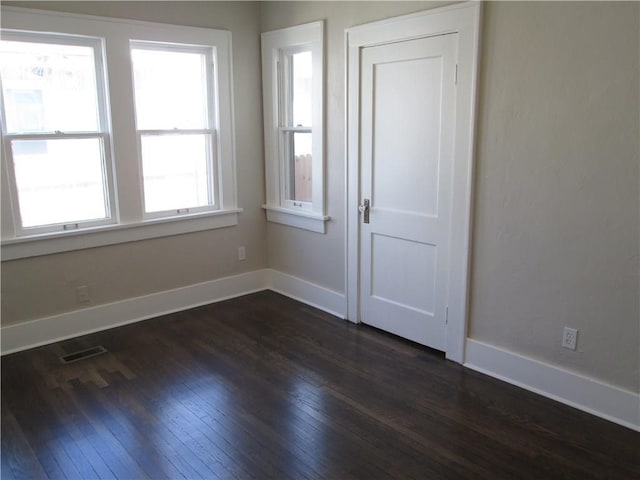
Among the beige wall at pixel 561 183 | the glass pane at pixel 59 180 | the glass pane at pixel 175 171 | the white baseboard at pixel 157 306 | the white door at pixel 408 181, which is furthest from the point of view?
the glass pane at pixel 175 171

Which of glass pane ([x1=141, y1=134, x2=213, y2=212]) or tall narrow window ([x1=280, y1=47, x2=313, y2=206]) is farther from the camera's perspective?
tall narrow window ([x1=280, y1=47, x2=313, y2=206])

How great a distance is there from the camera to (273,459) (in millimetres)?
2365

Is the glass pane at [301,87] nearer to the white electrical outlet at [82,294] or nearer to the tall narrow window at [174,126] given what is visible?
the tall narrow window at [174,126]

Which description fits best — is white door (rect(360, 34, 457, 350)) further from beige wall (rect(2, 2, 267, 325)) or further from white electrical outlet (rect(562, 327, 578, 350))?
beige wall (rect(2, 2, 267, 325))

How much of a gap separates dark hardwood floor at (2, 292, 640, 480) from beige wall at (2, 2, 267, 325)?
14.8 inches

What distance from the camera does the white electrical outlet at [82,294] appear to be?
3.71 m

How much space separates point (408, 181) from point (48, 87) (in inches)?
96.7

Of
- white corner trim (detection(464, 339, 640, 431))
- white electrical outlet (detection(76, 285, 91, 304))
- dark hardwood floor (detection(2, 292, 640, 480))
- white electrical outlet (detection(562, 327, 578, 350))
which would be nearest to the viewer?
dark hardwood floor (detection(2, 292, 640, 480))

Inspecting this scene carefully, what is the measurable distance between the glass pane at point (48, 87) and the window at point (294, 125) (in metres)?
1.39

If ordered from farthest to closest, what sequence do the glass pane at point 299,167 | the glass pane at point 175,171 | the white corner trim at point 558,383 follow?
the glass pane at point 299,167
the glass pane at point 175,171
the white corner trim at point 558,383

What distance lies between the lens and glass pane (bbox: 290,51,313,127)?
406cm

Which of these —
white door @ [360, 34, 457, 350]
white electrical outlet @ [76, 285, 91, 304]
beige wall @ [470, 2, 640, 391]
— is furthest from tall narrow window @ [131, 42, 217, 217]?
beige wall @ [470, 2, 640, 391]

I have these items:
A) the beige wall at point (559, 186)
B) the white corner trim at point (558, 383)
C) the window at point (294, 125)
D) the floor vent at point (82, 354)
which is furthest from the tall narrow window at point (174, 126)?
the white corner trim at point (558, 383)

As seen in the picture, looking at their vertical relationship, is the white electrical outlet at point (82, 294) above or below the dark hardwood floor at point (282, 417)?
above
